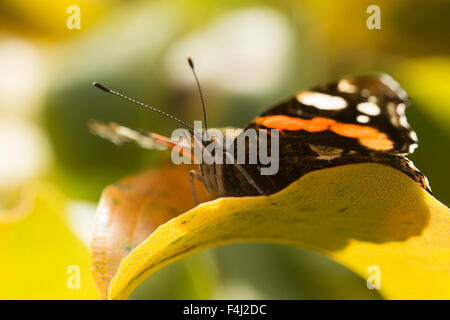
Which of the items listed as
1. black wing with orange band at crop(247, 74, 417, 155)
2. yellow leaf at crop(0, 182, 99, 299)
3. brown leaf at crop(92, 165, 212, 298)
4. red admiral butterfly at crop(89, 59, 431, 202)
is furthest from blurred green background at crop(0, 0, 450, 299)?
black wing with orange band at crop(247, 74, 417, 155)

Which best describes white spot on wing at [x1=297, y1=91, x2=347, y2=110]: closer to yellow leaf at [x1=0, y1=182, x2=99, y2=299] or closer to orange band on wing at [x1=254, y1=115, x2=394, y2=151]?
orange band on wing at [x1=254, y1=115, x2=394, y2=151]

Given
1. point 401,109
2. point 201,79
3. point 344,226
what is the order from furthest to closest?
point 201,79
point 401,109
point 344,226

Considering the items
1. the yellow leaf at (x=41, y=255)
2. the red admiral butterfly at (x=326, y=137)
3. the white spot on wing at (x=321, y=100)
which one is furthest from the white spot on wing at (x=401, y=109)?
the yellow leaf at (x=41, y=255)

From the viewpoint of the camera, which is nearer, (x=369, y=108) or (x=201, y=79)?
(x=369, y=108)

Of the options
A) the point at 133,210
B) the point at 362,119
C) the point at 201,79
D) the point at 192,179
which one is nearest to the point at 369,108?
the point at 362,119

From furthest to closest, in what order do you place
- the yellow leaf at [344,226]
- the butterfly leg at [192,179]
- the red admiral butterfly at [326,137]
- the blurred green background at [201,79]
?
1. the blurred green background at [201,79]
2. the butterfly leg at [192,179]
3. the red admiral butterfly at [326,137]
4. the yellow leaf at [344,226]

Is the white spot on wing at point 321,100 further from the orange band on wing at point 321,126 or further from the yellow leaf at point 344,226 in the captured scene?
the yellow leaf at point 344,226

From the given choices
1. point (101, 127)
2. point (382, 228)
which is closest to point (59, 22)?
point (101, 127)

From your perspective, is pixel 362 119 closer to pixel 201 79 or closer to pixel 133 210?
pixel 133 210
